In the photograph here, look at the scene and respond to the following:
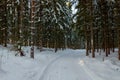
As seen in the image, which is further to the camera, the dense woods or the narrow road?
the dense woods

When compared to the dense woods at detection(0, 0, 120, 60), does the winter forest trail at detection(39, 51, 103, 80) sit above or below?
below

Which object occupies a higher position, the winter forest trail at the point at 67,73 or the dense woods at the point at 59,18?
the dense woods at the point at 59,18

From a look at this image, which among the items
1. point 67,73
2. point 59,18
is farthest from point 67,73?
point 59,18

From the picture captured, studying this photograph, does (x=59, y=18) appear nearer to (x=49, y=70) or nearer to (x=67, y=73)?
(x=49, y=70)

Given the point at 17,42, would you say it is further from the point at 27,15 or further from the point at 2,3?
the point at 27,15

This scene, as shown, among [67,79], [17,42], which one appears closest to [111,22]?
[17,42]

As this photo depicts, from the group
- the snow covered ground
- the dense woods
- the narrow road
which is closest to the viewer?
the snow covered ground

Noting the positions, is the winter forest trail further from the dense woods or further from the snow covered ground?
the dense woods

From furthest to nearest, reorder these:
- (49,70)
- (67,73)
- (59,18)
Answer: (59,18)
(49,70)
(67,73)

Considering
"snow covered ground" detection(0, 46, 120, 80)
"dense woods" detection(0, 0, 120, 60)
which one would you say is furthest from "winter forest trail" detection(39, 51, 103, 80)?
"dense woods" detection(0, 0, 120, 60)

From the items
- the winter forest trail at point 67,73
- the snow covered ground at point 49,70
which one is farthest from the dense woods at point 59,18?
the winter forest trail at point 67,73

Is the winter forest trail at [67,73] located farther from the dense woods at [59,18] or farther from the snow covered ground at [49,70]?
the dense woods at [59,18]

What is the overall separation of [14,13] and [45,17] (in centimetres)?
559

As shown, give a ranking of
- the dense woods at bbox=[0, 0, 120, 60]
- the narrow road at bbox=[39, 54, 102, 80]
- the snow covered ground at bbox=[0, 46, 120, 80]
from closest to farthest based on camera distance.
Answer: the snow covered ground at bbox=[0, 46, 120, 80] < the narrow road at bbox=[39, 54, 102, 80] < the dense woods at bbox=[0, 0, 120, 60]
